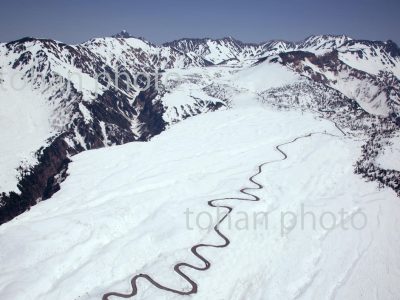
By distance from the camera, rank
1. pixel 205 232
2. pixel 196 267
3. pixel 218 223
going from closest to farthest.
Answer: pixel 196 267 → pixel 205 232 → pixel 218 223

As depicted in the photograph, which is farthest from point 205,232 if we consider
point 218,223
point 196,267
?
point 196,267

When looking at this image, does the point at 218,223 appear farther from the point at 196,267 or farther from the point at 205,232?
the point at 196,267

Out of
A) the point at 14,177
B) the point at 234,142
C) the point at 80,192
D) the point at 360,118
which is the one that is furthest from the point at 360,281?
the point at 14,177

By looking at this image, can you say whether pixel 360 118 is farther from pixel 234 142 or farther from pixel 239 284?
pixel 239 284

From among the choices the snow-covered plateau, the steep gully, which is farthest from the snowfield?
the steep gully

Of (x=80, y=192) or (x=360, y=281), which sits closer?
(x=360, y=281)

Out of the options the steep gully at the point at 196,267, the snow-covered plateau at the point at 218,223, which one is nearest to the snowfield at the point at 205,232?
the snow-covered plateau at the point at 218,223

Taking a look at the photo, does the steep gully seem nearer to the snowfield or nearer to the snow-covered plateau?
the snow-covered plateau

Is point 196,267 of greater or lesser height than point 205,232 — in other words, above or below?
below
